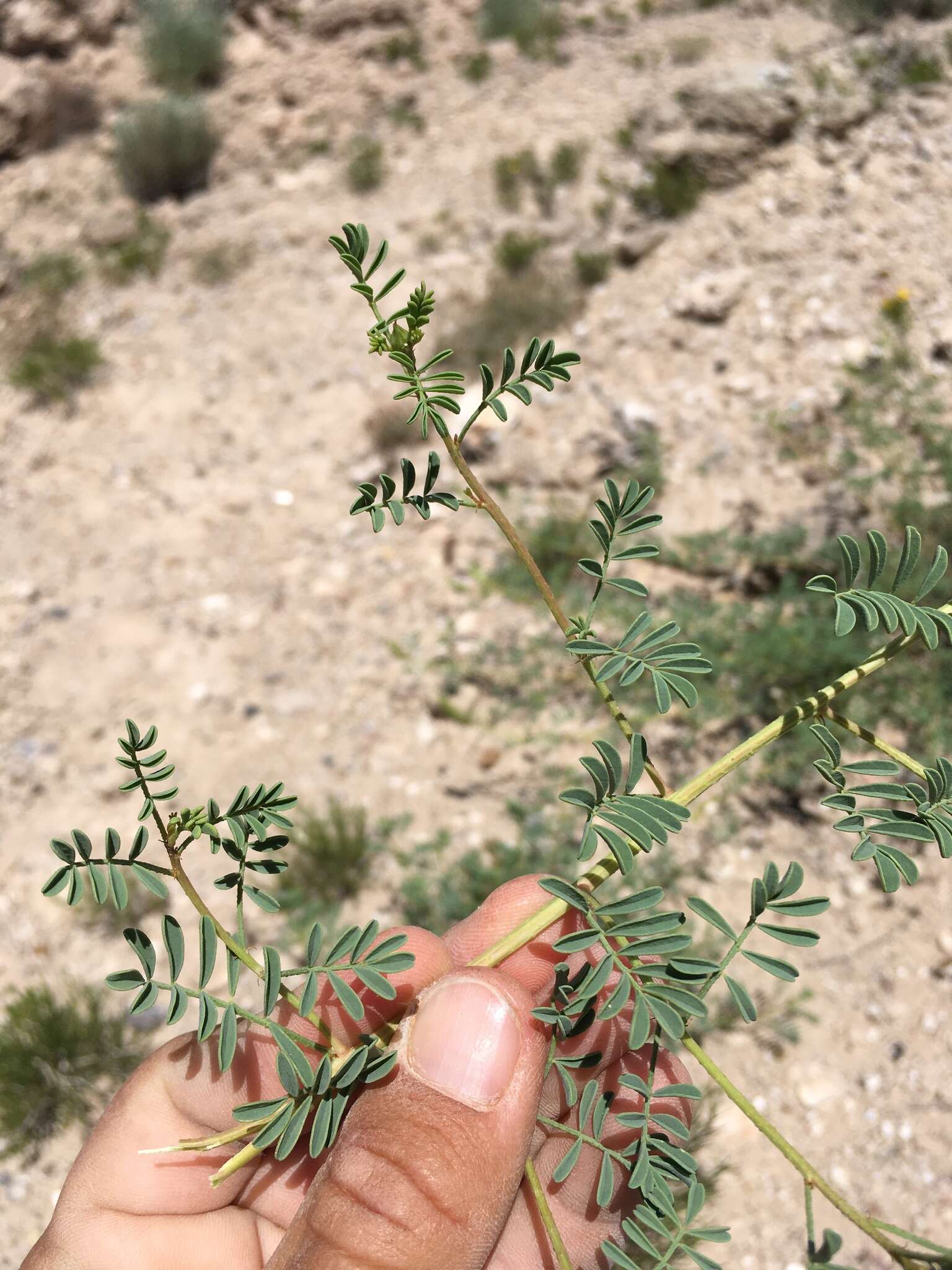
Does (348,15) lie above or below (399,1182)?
above

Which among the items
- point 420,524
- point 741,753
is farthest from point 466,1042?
point 420,524

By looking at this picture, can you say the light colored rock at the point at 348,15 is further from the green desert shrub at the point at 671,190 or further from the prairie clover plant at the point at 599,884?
the prairie clover plant at the point at 599,884

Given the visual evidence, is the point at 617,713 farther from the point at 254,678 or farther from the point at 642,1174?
the point at 254,678

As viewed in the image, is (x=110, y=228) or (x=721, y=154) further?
(x=110, y=228)

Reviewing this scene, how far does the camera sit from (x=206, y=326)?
6.11m

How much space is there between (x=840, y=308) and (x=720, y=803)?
9.12 ft

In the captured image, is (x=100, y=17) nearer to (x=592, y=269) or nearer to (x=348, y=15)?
(x=348, y=15)

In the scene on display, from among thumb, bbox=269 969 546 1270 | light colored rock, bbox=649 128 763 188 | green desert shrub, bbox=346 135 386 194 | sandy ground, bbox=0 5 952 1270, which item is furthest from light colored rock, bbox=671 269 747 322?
thumb, bbox=269 969 546 1270

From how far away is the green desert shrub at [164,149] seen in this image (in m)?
7.14

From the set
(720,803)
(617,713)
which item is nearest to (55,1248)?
(617,713)

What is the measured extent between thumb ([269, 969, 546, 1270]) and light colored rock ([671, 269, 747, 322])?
163 inches

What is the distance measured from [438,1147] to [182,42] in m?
8.80

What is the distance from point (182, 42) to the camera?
7777mm

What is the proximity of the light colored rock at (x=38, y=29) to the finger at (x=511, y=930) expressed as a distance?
28.2 ft
